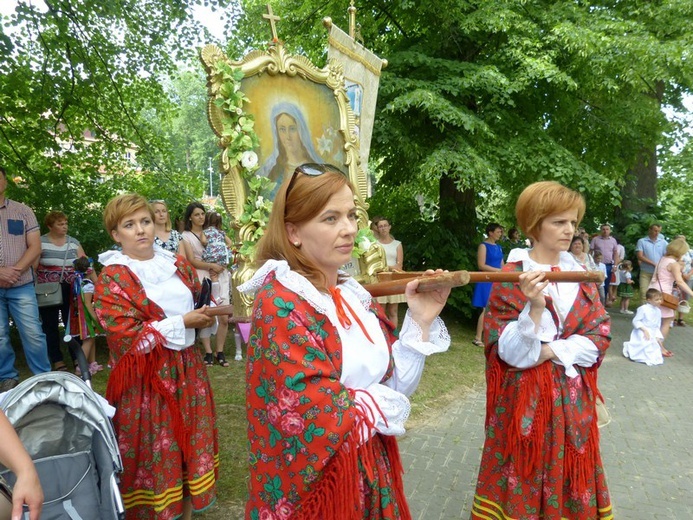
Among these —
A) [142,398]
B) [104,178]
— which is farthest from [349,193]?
[104,178]

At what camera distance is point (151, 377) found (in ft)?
9.36

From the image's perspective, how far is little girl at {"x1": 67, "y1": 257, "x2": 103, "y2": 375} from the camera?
5.97 metres

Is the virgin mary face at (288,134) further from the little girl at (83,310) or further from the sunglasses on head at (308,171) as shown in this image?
the little girl at (83,310)

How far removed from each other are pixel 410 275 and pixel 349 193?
0.41 metres

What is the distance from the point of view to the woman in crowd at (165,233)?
5957mm

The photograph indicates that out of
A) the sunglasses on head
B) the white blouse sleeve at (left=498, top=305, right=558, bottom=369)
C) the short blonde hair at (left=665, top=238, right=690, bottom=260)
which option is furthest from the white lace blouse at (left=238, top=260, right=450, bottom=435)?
the short blonde hair at (left=665, top=238, right=690, bottom=260)

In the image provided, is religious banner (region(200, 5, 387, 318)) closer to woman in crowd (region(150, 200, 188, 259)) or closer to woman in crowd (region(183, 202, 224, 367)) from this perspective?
woman in crowd (region(150, 200, 188, 259))

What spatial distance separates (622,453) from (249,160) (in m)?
3.99

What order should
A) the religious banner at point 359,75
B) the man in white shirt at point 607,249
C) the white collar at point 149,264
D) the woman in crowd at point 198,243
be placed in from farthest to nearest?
the man in white shirt at point 607,249, the woman in crowd at point 198,243, the religious banner at point 359,75, the white collar at point 149,264

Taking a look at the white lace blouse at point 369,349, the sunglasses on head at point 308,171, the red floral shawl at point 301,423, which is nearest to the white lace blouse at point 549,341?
the white lace blouse at point 369,349

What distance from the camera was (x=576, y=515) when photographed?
248cm

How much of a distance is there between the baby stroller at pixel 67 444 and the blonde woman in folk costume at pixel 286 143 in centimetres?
207

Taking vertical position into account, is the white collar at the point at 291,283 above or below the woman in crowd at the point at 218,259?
above

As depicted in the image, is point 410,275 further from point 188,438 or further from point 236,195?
point 236,195
